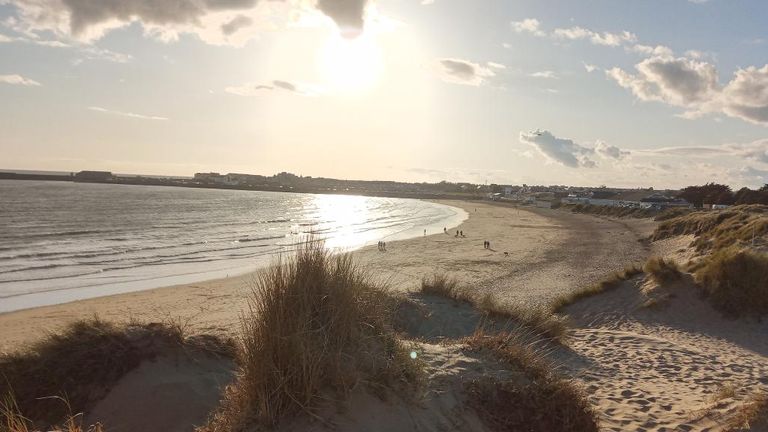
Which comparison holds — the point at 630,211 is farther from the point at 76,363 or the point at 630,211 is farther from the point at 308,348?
the point at 308,348

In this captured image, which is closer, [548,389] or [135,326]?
[548,389]

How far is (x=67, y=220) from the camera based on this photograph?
4200 centimetres

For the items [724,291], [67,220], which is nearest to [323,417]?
[724,291]

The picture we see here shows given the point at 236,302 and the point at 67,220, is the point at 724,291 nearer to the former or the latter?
the point at 236,302

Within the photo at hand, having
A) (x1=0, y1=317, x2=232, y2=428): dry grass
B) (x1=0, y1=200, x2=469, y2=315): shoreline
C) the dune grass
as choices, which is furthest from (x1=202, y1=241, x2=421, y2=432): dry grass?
the dune grass

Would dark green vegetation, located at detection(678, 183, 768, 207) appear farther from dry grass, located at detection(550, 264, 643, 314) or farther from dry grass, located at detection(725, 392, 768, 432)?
dry grass, located at detection(725, 392, 768, 432)

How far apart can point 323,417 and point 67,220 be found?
45947mm

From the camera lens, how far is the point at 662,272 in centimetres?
1438

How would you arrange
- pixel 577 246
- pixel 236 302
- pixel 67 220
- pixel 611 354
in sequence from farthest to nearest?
pixel 67 220, pixel 577 246, pixel 236 302, pixel 611 354

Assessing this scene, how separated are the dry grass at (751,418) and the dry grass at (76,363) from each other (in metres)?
6.58

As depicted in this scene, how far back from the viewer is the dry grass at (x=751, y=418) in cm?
543

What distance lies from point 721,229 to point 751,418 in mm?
24119

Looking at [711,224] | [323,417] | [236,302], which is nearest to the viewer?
[323,417]

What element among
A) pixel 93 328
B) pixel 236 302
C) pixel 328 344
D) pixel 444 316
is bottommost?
pixel 236 302
